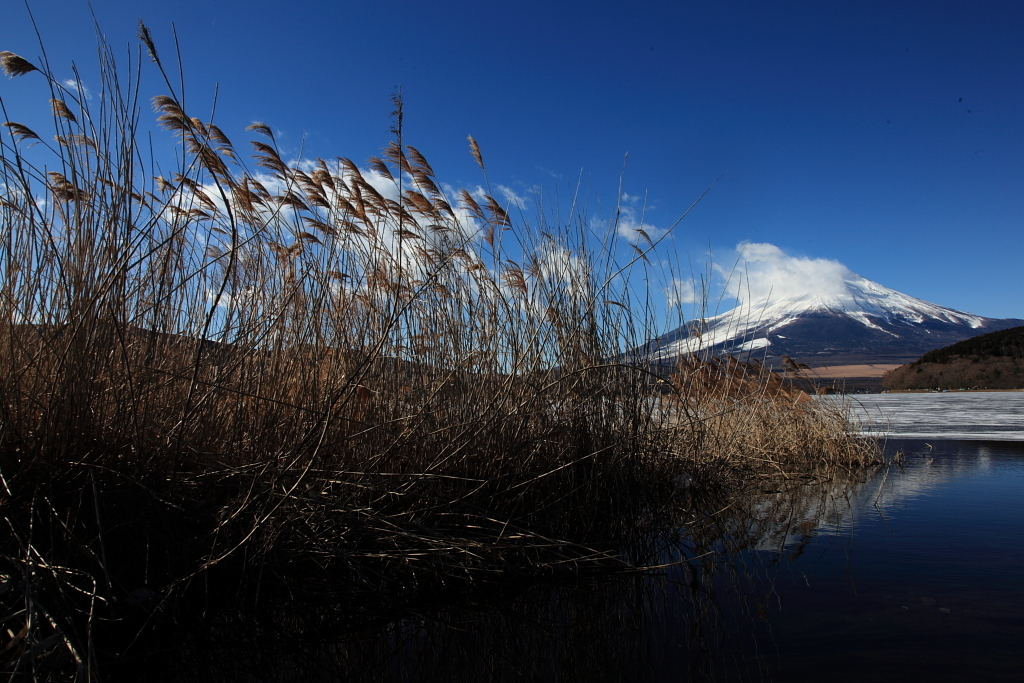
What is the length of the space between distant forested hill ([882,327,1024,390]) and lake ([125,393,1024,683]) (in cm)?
2679

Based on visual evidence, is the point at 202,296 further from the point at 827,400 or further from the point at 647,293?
the point at 827,400

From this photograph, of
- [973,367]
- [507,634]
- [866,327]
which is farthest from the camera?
[866,327]

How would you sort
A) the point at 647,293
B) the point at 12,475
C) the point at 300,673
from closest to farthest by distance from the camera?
the point at 300,673 → the point at 12,475 → the point at 647,293

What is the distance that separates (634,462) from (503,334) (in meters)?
1.02

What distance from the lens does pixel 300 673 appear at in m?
1.42

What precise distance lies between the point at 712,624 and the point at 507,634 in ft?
2.13

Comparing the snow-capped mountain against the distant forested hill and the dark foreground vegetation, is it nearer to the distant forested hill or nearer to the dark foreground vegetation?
the distant forested hill

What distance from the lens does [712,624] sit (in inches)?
66.6

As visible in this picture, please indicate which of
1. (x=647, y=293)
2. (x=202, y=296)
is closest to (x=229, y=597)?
(x=202, y=296)

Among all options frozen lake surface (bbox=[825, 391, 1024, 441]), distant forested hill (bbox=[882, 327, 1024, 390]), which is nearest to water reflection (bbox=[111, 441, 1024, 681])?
frozen lake surface (bbox=[825, 391, 1024, 441])

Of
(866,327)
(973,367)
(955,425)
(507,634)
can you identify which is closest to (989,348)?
(973,367)

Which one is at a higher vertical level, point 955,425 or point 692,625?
point 955,425

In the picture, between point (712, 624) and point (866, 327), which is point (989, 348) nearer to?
point (712, 624)

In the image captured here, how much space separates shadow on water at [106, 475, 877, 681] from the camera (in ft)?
4.72
